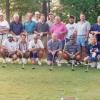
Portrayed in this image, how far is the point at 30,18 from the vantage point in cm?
1695

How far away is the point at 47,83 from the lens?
1225cm

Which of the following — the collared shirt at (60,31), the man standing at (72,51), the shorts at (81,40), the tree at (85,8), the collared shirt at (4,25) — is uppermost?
the tree at (85,8)

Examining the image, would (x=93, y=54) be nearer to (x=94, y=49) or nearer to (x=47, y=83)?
(x=94, y=49)

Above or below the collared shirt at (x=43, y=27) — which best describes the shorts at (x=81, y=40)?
below

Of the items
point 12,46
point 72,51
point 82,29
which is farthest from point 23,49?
point 82,29

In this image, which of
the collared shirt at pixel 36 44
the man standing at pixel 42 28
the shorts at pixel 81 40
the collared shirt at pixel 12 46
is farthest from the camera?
the man standing at pixel 42 28

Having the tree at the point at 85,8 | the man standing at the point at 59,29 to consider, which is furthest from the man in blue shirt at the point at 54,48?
the tree at the point at 85,8

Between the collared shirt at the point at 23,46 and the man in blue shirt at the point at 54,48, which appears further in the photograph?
the collared shirt at the point at 23,46

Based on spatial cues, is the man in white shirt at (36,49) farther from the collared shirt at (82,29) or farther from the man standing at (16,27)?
the collared shirt at (82,29)

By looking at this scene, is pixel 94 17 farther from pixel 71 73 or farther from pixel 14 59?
pixel 71 73

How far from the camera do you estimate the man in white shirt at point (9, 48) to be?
1642 centimetres

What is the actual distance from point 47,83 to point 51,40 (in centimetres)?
398

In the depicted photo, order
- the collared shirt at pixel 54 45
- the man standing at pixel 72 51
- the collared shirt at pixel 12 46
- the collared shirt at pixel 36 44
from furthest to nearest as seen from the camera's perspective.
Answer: the collared shirt at pixel 12 46 < the collared shirt at pixel 36 44 < the collared shirt at pixel 54 45 < the man standing at pixel 72 51

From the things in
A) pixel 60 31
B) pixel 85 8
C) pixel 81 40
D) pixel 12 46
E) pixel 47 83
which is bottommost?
pixel 47 83
